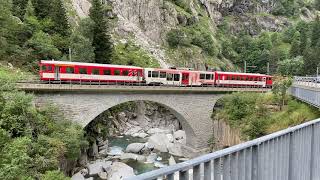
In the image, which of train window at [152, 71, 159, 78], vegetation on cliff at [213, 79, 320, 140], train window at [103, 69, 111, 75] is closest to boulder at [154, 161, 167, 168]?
vegetation on cliff at [213, 79, 320, 140]

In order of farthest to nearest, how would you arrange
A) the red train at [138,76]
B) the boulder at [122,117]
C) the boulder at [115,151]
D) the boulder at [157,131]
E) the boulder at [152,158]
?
the boulder at [122,117] < the boulder at [157,131] < the boulder at [115,151] < the boulder at [152,158] < the red train at [138,76]

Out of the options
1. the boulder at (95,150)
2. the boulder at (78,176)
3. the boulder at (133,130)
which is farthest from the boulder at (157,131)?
the boulder at (78,176)

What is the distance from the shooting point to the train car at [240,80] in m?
37.5

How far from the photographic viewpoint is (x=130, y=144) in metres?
33.6

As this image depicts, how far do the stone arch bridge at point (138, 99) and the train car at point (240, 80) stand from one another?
1248 mm

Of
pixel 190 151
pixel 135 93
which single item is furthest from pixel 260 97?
pixel 135 93

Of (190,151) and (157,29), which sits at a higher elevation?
(157,29)

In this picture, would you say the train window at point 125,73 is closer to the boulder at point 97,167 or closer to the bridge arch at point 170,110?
the bridge arch at point 170,110

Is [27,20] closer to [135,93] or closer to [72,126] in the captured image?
[135,93]

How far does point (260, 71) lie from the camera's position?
89.6 meters

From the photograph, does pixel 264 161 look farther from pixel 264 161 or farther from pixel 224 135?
pixel 224 135

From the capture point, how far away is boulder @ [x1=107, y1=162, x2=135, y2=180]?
2460 cm

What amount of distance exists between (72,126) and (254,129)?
13565mm

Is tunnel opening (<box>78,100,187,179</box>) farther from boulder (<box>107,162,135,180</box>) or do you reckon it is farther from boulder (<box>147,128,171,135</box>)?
boulder (<box>107,162,135,180</box>)
